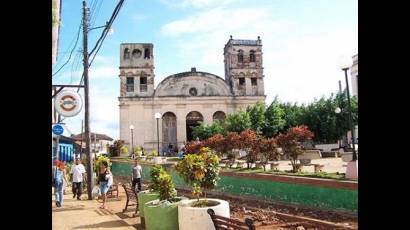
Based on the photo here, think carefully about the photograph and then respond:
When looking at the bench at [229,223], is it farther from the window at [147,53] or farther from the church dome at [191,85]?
the window at [147,53]

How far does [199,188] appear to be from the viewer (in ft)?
23.7

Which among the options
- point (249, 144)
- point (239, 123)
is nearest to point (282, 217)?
point (249, 144)

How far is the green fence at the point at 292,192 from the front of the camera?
942 cm

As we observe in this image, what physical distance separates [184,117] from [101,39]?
1136 inches

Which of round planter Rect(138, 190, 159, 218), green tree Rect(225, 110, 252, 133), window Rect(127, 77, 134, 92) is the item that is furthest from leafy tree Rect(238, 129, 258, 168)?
window Rect(127, 77, 134, 92)
